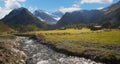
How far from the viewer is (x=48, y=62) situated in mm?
56125

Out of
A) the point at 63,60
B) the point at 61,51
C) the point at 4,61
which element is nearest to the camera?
the point at 4,61

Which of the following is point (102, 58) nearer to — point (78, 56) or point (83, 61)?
point (83, 61)

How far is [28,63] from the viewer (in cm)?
5462

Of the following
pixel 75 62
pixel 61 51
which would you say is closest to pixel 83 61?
pixel 75 62

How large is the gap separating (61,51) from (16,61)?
21924 millimetres

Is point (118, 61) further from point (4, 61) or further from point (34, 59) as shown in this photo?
point (4, 61)

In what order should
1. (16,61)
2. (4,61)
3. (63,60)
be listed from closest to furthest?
(4,61) → (16,61) → (63,60)

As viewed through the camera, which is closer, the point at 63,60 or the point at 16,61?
the point at 16,61

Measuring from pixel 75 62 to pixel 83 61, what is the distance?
223cm

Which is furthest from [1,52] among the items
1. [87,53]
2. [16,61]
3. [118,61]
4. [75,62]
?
[118,61]

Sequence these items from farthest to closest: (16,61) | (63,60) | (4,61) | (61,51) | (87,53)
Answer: (61,51)
(87,53)
(63,60)
(16,61)
(4,61)

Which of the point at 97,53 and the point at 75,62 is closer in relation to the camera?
the point at 75,62

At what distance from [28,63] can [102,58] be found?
16.9 metres

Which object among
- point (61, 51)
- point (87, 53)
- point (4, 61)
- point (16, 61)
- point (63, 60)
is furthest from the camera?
point (61, 51)
